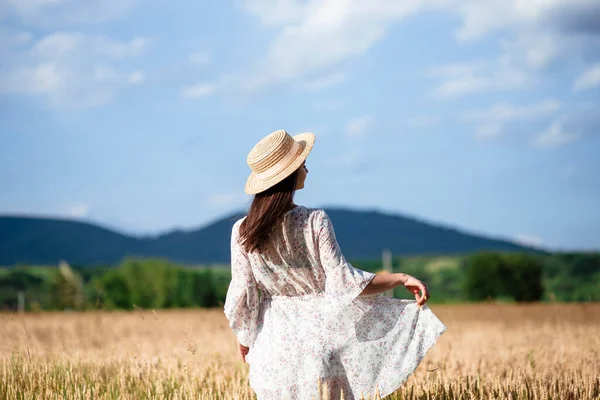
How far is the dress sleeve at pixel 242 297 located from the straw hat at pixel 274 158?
1.17 ft

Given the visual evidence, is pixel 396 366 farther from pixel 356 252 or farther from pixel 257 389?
pixel 356 252

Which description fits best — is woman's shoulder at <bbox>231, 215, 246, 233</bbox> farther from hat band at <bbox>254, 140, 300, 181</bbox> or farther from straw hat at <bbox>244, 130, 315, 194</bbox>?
hat band at <bbox>254, 140, 300, 181</bbox>

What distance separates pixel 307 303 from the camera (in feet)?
14.4

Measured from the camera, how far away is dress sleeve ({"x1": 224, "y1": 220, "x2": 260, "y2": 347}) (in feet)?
14.7

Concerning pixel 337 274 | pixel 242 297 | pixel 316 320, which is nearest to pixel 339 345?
pixel 316 320

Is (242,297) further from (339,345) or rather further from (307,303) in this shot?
(339,345)

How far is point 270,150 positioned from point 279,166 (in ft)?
0.46

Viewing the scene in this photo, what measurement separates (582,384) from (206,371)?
11.3 feet

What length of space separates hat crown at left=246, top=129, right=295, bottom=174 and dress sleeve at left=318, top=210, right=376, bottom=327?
0.46 meters

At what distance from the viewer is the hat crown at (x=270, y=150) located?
4.30m

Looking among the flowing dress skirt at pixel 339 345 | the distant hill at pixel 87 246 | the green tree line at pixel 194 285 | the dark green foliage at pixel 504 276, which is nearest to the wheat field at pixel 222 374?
the flowing dress skirt at pixel 339 345

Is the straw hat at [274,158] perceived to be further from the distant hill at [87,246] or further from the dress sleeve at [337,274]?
the distant hill at [87,246]

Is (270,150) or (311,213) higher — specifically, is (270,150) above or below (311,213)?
above

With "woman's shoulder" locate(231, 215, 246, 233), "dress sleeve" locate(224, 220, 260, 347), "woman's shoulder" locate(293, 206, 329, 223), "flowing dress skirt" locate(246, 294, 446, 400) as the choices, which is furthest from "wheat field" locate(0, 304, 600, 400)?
"woman's shoulder" locate(293, 206, 329, 223)
